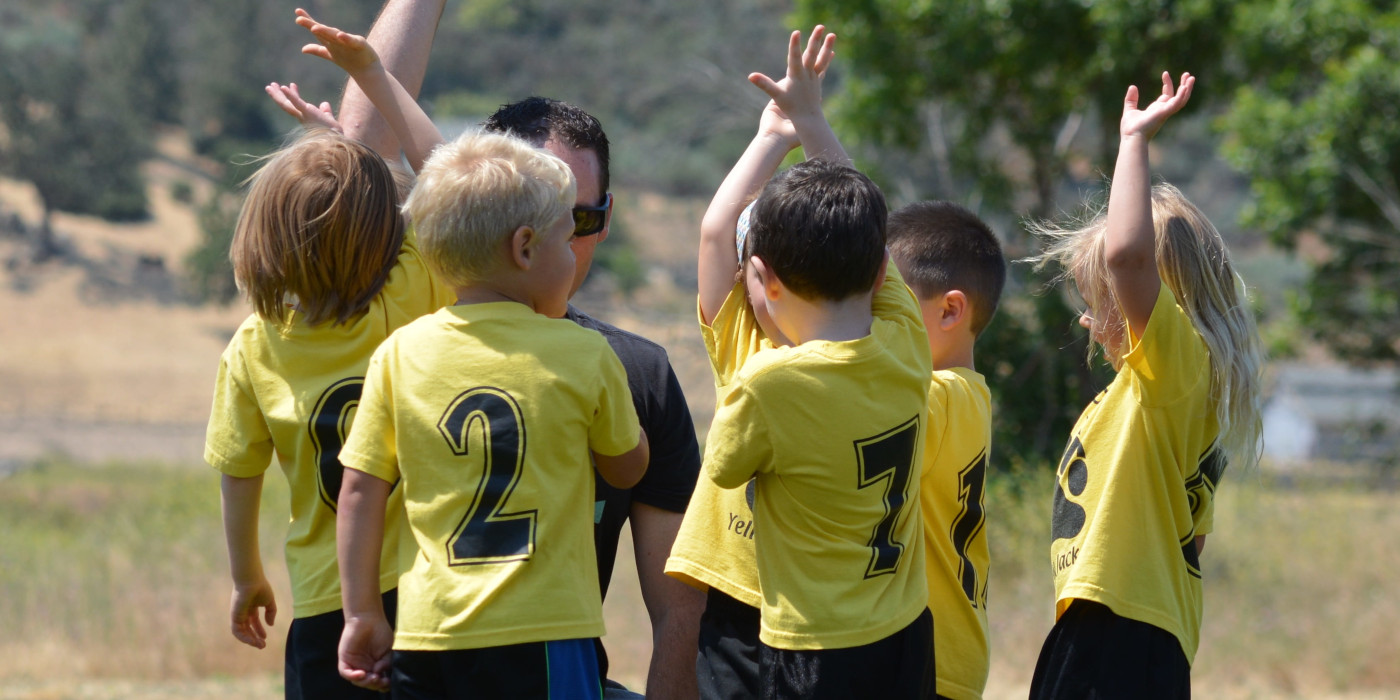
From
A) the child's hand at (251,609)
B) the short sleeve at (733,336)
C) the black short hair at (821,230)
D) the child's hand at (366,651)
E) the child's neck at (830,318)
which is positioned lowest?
the child's hand at (251,609)

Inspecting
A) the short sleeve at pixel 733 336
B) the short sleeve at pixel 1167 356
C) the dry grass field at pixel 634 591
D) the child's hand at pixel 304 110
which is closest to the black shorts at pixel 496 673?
the short sleeve at pixel 733 336

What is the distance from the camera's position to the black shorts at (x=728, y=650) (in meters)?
2.16

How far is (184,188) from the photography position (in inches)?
1636

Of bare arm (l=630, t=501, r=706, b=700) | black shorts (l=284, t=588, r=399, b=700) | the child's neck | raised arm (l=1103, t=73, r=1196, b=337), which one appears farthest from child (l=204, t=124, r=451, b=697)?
raised arm (l=1103, t=73, r=1196, b=337)

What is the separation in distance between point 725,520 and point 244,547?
912mm

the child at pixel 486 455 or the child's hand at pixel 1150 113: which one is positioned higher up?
the child's hand at pixel 1150 113

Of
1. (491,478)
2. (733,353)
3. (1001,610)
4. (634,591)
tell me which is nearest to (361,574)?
(491,478)

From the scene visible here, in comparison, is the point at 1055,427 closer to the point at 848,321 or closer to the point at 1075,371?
the point at 1075,371

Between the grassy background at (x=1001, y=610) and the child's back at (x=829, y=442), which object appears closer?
the child's back at (x=829, y=442)

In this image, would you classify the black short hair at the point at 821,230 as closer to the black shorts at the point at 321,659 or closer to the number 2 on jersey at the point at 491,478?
the number 2 on jersey at the point at 491,478

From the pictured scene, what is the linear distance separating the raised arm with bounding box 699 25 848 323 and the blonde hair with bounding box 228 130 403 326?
1.99ft

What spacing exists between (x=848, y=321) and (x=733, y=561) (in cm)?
50

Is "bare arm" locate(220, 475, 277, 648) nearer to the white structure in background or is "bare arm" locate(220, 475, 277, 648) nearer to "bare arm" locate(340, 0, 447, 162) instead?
"bare arm" locate(340, 0, 447, 162)

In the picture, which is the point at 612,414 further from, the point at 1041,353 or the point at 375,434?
the point at 1041,353
